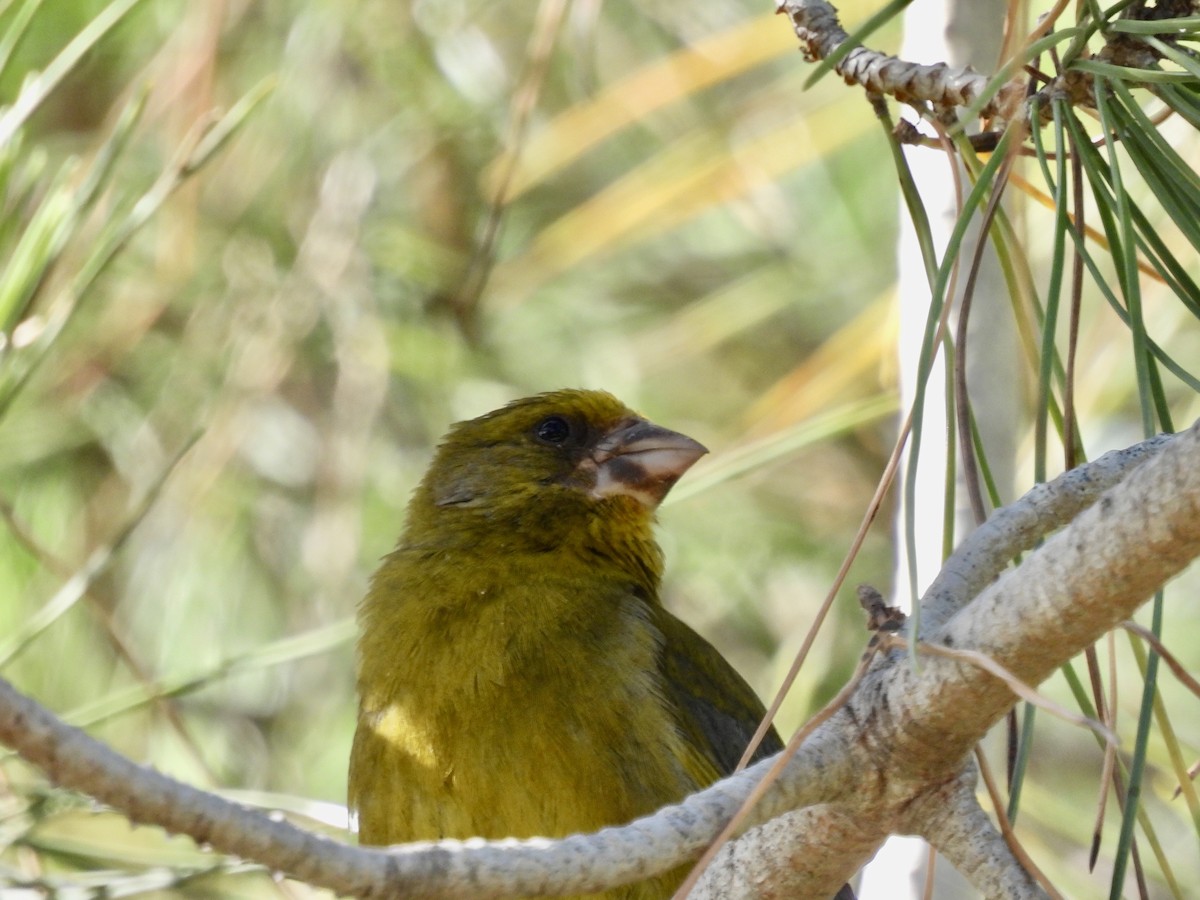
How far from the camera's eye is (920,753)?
5.82 feet

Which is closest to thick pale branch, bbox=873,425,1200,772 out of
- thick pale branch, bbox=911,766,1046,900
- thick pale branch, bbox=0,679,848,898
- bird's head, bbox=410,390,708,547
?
thick pale branch, bbox=911,766,1046,900

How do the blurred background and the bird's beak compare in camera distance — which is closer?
the bird's beak

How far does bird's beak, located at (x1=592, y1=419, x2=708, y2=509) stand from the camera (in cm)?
373

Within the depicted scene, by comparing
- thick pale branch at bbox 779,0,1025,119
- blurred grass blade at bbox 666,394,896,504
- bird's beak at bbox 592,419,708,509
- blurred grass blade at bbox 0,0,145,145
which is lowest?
thick pale branch at bbox 779,0,1025,119

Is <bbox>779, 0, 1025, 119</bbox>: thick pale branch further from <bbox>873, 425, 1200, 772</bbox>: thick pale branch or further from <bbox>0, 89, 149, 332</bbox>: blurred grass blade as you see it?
<bbox>0, 89, 149, 332</bbox>: blurred grass blade

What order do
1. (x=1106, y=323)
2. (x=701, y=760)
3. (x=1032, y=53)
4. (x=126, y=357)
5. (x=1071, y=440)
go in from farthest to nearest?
(x=126, y=357)
(x=1106, y=323)
(x=701, y=760)
(x=1071, y=440)
(x=1032, y=53)

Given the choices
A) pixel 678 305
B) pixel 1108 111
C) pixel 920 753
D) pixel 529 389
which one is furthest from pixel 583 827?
pixel 678 305

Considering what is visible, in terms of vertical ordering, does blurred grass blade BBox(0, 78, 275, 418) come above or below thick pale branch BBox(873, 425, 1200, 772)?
above

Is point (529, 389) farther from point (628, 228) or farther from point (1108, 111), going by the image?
point (1108, 111)

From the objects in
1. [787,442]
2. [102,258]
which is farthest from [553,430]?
[102,258]

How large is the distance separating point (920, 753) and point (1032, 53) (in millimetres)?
721

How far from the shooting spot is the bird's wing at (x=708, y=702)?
11.1 feet

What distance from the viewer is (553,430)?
3908 millimetres

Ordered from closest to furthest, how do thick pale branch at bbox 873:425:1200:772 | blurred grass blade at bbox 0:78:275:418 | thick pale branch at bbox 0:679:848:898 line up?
thick pale branch at bbox 0:679:848:898
thick pale branch at bbox 873:425:1200:772
blurred grass blade at bbox 0:78:275:418
